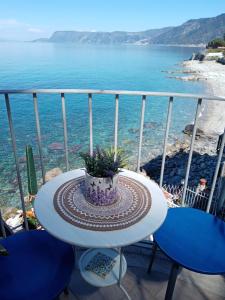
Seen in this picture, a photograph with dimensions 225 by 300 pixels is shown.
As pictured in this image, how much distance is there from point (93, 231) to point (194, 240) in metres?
0.67

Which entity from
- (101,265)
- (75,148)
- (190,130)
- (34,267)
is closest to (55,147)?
(75,148)

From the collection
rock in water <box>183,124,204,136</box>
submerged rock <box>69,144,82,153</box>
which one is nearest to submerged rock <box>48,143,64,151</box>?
submerged rock <box>69,144,82,153</box>

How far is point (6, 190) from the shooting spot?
12.2 metres

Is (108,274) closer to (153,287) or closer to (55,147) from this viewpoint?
(153,287)

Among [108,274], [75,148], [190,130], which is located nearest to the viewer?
[108,274]

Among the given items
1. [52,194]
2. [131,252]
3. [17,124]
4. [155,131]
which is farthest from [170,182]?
[17,124]

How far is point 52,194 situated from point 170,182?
42.3ft

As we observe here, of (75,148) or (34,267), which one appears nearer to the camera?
(34,267)

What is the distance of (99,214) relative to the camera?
1267mm

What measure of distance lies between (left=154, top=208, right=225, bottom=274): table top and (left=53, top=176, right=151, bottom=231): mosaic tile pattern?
25 centimetres

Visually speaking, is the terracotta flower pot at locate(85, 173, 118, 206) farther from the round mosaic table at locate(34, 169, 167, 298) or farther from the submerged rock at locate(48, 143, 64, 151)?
the submerged rock at locate(48, 143, 64, 151)

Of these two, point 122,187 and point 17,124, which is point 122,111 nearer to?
point 17,124

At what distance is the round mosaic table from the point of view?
1126 millimetres

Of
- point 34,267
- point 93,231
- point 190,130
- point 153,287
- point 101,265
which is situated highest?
point 93,231
